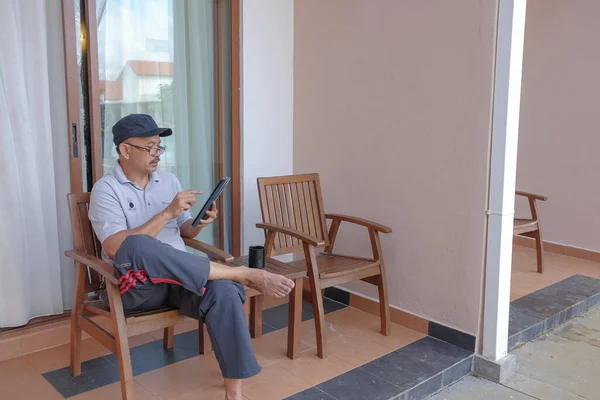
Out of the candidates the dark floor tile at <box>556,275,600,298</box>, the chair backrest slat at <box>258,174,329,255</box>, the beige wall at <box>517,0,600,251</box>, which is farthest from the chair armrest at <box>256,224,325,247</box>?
the beige wall at <box>517,0,600,251</box>

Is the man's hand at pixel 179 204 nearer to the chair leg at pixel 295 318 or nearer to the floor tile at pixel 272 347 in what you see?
the chair leg at pixel 295 318

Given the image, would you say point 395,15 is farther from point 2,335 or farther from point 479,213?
point 2,335

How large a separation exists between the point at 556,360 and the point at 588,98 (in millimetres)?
2375

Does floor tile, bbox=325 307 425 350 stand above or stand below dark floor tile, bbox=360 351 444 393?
above

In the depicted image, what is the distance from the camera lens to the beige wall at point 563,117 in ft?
14.2

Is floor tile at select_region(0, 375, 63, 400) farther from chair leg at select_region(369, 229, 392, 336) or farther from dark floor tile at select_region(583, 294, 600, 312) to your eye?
dark floor tile at select_region(583, 294, 600, 312)

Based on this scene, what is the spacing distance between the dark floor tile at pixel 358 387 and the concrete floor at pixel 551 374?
292 millimetres

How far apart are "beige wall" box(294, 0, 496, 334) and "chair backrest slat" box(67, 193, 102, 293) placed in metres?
1.55

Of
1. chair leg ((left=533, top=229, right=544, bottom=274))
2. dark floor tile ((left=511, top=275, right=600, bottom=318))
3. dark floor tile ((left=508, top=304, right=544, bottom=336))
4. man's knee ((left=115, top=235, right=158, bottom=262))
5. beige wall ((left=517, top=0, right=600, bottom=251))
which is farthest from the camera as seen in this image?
beige wall ((left=517, top=0, right=600, bottom=251))

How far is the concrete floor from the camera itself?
257cm

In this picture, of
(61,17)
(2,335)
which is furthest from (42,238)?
(61,17)

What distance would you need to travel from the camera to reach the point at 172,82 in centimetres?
314

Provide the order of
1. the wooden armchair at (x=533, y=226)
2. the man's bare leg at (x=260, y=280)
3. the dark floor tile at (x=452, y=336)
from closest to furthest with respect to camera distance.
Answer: the man's bare leg at (x=260, y=280)
the dark floor tile at (x=452, y=336)
the wooden armchair at (x=533, y=226)

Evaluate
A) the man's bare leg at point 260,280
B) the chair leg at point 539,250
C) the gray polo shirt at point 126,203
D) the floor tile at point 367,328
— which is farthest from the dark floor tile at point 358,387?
the chair leg at point 539,250
